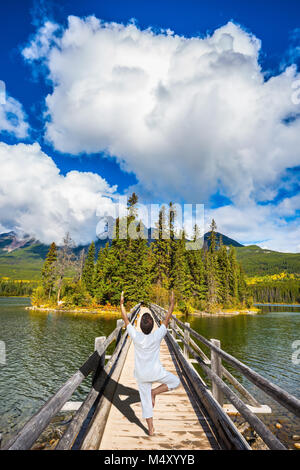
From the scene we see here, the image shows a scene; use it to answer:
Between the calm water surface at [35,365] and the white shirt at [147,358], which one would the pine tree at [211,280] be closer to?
the calm water surface at [35,365]

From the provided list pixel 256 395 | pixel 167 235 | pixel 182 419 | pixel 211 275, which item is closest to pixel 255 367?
pixel 256 395

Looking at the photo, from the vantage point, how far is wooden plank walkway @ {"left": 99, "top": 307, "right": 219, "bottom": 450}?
3.81 m

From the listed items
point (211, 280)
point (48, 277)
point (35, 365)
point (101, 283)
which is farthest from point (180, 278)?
point (35, 365)

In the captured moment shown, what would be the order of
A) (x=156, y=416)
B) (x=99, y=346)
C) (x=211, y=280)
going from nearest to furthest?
(x=156, y=416)
(x=99, y=346)
(x=211, y=280)

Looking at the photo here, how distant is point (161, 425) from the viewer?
14.7 feet

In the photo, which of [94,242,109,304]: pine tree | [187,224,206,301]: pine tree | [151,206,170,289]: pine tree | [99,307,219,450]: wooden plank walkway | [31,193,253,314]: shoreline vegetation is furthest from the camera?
[187,224,206,301]: pine tree

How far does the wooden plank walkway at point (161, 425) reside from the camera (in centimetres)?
381

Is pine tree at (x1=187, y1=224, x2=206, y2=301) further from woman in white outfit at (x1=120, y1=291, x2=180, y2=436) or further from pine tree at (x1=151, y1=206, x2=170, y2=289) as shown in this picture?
woman in white outfit at (x1=120, y1=291, x2=180, y2=436)

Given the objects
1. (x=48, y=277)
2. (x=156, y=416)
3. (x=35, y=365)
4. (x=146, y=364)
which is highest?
(x=48, y=277)

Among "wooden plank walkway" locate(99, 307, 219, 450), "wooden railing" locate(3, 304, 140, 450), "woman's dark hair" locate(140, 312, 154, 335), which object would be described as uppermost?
"woman's dark hair" locate(140, 312, 154, 335)

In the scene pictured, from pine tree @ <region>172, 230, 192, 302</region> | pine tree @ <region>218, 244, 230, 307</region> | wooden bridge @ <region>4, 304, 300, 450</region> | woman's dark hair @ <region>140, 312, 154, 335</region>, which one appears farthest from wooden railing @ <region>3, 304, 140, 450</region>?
pine tree @ <region>218, 244, 230, 307</region>

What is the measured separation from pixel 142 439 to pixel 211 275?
5803 cm

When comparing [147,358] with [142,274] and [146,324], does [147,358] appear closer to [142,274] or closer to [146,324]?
[146,324]
